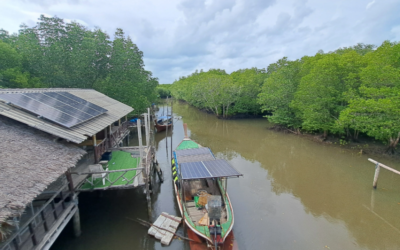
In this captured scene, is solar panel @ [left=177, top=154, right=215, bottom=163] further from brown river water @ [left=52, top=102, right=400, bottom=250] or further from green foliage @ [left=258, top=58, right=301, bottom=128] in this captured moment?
green foliage @ [left=258, top=58, right=301, bottom=128]

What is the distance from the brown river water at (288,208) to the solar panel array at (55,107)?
15.5 feet

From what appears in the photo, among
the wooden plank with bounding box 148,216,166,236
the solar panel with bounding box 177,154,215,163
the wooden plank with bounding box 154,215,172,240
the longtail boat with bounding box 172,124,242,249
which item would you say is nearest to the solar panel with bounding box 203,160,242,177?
the longtail boat with bounding box 172,124,242,249

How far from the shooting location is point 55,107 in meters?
8.85

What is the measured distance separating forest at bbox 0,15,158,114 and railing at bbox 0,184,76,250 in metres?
15.1

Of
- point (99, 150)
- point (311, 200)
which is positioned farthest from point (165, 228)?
point (311, 200)

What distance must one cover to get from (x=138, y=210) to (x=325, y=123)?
1888 cm

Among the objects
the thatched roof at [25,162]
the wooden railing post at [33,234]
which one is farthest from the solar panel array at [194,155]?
the wooden railing post at [33,234]

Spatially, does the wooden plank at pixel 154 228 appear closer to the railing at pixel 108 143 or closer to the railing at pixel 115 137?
the railing at pixel 108 143

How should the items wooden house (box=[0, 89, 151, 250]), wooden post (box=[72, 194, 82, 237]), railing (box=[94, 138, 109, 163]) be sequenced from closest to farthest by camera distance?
Result: wooden house (box=[0, 89, 151, 250]) → wooden post (box=[72, 194, 82, 237]) → railing (box=[94, 138, 109, 163])

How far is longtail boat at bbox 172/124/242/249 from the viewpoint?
24.6 ft

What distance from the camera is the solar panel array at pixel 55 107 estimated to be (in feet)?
24.9

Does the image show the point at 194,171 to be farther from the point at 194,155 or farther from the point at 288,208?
the point at 288,208

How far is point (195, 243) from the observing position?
7922 mm

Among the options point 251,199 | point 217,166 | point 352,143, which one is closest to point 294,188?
point 251,199
